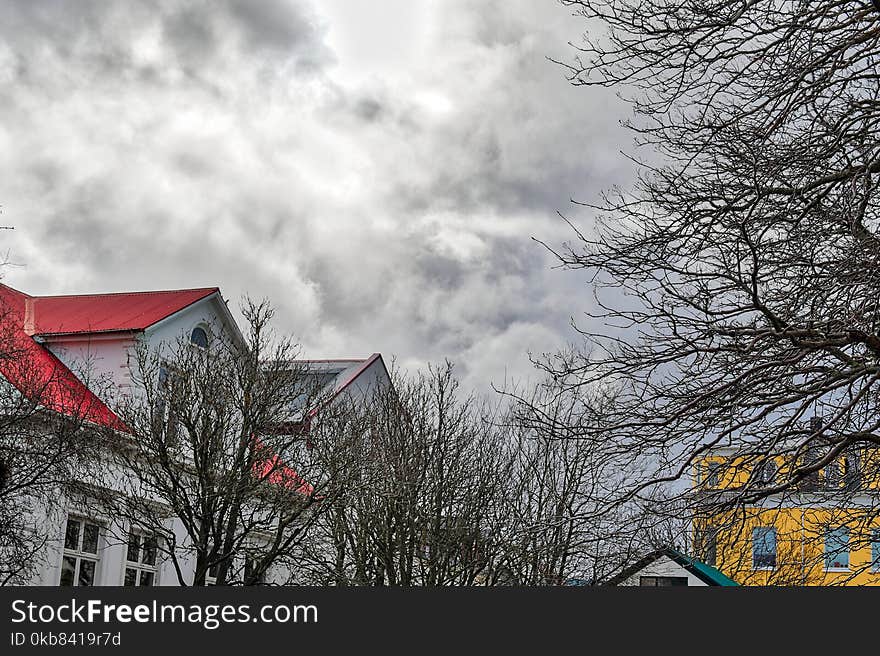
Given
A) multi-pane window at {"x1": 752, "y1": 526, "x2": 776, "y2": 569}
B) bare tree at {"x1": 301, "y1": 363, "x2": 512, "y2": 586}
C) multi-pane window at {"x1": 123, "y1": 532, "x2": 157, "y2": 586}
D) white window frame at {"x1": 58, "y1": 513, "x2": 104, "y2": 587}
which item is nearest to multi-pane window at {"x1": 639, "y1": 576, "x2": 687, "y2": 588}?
multi-pane window at {"x1": 752, "y1": 526, "x2": 776, "y2": 569}

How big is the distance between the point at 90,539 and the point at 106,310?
6785mm

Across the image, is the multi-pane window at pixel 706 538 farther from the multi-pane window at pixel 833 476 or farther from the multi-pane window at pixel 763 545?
the multi-pane window at pixel 833 476

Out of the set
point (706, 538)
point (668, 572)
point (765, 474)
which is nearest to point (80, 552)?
point (706, 538)

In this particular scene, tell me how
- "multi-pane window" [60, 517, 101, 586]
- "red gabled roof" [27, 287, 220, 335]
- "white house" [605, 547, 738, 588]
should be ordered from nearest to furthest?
1. "multi-pane window" [60, 517, 101, 586]
2. "white house" [605, 547, 738, 588]
3. "red gabled roof" [27, 287, 220, 335]

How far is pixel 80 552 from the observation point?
849 inches

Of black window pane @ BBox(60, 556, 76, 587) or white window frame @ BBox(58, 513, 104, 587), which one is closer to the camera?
white window frame @ BBox(58, 513, 104, 587)

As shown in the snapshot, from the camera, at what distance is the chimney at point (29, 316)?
81.7 ft

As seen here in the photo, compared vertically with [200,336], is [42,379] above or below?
below

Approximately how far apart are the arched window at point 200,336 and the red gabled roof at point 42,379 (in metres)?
3.20

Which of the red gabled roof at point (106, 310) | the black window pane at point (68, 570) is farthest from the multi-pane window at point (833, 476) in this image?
the red gabled roof at point (106, 310)

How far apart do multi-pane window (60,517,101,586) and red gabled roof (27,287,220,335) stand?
185 inches

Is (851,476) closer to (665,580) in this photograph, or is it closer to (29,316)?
(665,580)

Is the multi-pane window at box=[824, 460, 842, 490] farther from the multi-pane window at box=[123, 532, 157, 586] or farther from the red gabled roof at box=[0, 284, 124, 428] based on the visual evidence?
the multi-pane window at box=[123, 532, 157, 586]

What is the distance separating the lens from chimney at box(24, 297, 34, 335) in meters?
24.9
